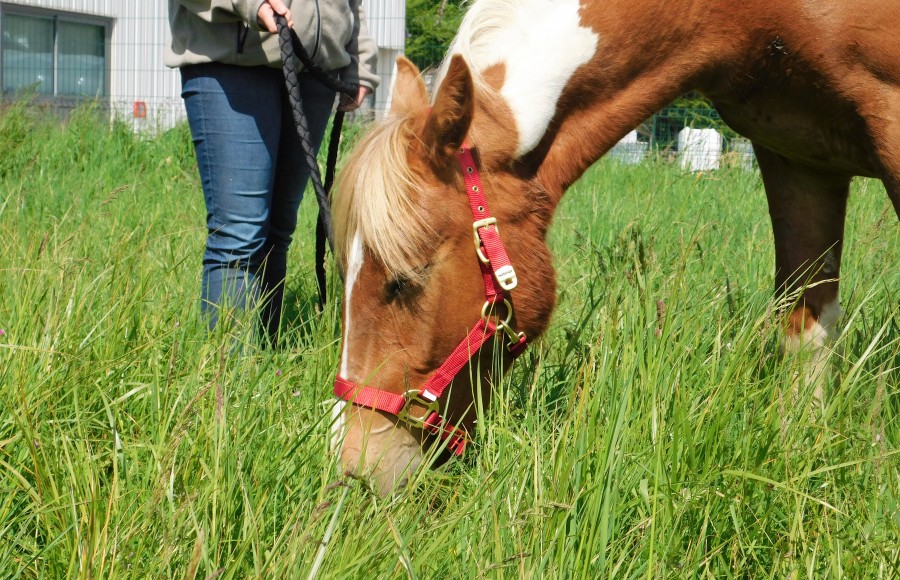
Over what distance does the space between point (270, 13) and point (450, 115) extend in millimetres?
848

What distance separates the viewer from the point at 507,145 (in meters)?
2.29

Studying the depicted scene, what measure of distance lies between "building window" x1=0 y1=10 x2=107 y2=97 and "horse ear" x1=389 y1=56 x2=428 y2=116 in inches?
560

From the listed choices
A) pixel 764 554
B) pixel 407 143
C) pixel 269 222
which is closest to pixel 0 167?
pixel 269 222

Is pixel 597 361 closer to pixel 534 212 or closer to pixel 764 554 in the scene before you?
pixel 534 212

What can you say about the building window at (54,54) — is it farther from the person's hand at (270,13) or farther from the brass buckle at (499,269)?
the brass buckle at (499,269)

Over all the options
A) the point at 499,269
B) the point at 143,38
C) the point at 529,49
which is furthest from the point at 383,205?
the point at 143,38

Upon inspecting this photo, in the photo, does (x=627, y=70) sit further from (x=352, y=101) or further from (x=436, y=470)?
(x=436, y=470)

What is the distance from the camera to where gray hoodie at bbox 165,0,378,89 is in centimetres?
275

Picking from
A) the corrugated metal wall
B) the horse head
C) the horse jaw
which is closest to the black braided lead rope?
the horse head

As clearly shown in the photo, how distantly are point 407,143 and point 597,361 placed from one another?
2.61 ft

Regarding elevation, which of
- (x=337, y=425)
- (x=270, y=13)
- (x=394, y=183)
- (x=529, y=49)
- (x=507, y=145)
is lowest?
(x=337, y=425)

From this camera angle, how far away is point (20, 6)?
15.0 metres

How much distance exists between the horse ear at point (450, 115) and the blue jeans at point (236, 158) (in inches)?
34.1

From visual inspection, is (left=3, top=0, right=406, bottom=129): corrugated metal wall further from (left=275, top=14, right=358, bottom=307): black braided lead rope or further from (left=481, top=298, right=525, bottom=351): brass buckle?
(left=481, top=298, right=525, bottom=351): brass buckle
